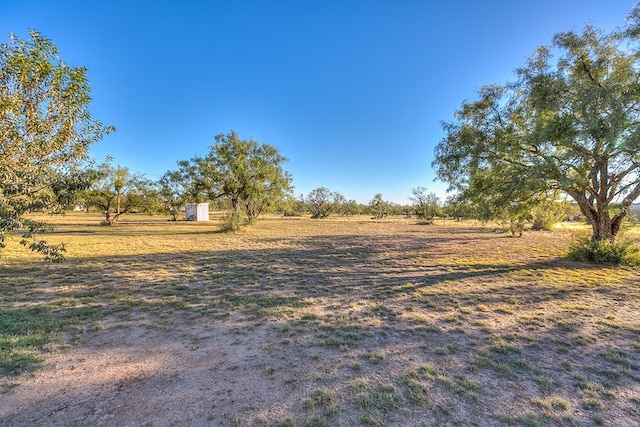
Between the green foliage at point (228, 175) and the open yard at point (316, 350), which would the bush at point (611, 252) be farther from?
the green foliage at point (228, 175)

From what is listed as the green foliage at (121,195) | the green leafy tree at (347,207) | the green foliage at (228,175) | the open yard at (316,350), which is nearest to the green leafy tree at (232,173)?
the green foliage at (228,175)

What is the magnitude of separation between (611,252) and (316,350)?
34.9 feet

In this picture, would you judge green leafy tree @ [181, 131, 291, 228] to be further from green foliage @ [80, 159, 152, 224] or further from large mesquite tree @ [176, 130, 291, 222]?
green foliage @ [80, 159, 152, 224]

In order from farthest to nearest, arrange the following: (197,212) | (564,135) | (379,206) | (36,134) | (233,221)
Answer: (379,206), (197,212), (233,221), (564,135), (36,134)

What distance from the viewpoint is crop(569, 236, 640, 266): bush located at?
8289 mm

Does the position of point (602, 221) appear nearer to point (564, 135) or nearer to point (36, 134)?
point (564, 135)

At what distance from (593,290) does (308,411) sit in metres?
7.03

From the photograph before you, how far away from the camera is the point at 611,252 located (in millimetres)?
8383

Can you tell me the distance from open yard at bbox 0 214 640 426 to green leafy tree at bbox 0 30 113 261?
1.70 meters

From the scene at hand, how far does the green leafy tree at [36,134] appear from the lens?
4008 mm

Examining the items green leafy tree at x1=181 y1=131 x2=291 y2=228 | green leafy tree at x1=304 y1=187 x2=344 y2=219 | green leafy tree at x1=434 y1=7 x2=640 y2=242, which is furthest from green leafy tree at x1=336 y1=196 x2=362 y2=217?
green leafy tree at x1=434 y1=7 x2=640 y2=242

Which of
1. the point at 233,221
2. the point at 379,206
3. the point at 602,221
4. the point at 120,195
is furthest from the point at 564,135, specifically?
the point at 379,206

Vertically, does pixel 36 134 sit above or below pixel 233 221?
above

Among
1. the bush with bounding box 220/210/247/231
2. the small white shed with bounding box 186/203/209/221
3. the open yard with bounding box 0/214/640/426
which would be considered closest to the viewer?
the open yard with bounding box 0/214/640/426
